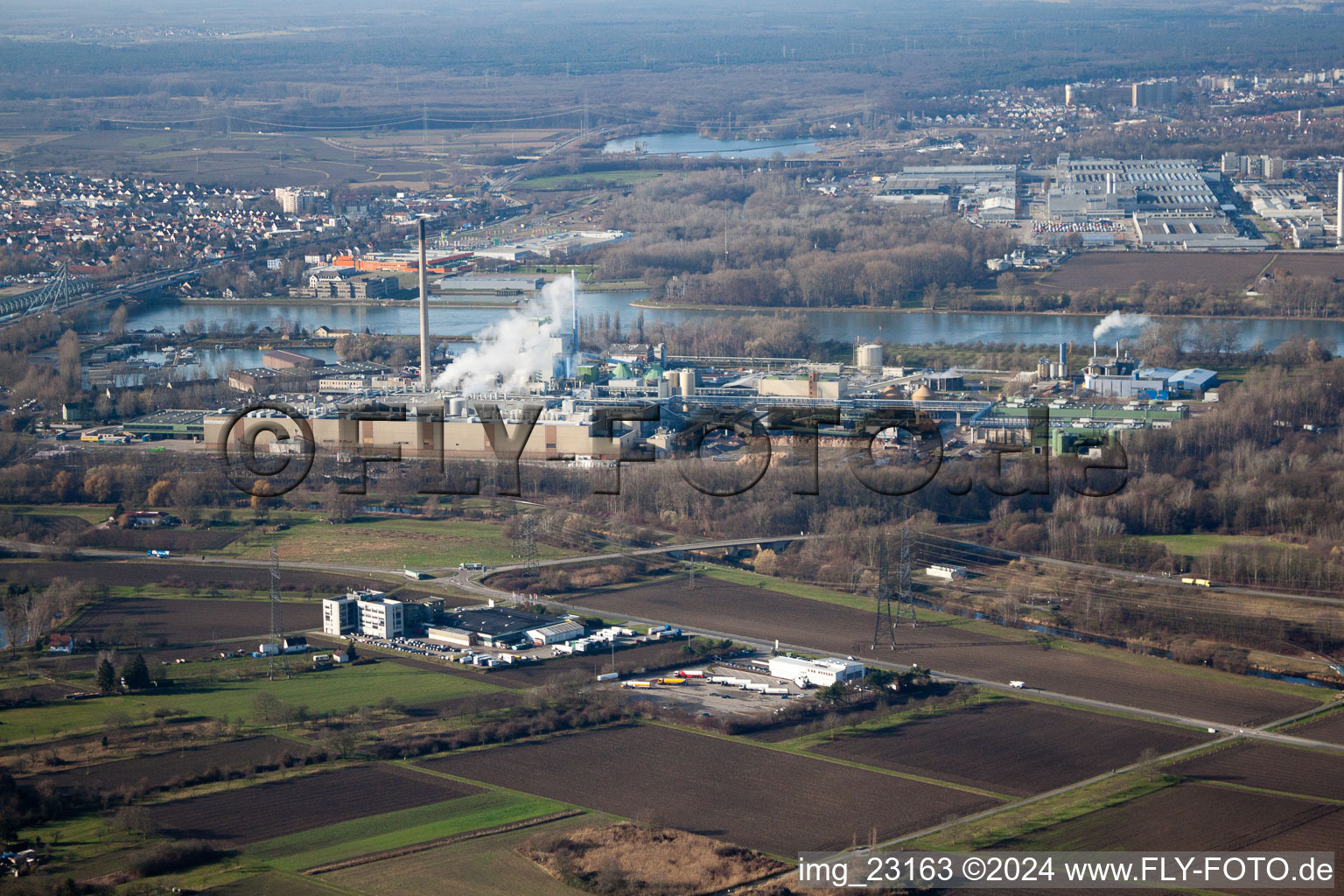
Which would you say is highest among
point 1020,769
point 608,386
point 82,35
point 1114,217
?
point 82,35

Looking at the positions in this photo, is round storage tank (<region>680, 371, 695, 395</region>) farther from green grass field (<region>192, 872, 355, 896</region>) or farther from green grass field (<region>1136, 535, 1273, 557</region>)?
green grass field (<region>192, 872, 355, 896</region>)

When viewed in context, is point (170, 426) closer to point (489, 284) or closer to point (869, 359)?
point (869, 359)

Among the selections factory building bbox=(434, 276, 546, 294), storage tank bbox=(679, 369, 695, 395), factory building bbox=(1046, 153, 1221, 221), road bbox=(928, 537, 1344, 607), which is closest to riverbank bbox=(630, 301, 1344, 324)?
factory building bbox=(434, 276, 546, 294)

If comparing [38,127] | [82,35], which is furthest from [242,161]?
[82,35]

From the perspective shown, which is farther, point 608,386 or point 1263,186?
point 1263,186

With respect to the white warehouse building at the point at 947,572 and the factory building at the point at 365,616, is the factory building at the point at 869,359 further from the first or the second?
the factory building at the point at 365,616

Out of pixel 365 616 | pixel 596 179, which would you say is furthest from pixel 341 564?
pixel 596 179

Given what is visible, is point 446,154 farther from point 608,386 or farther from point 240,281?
point 608,386
